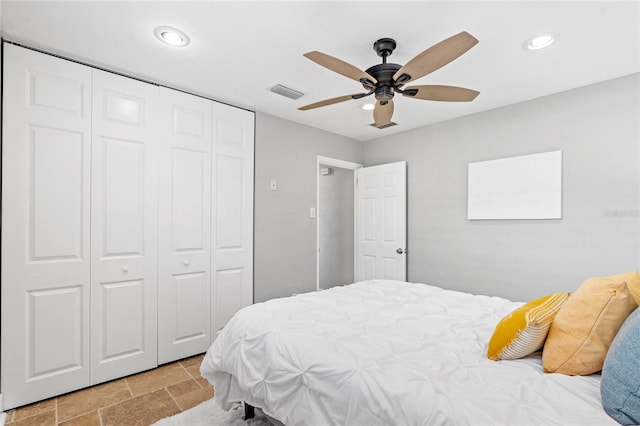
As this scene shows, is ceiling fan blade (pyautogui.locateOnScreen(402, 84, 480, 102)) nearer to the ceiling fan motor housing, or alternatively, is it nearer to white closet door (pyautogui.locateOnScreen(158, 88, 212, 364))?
the ceiling fan motor housing

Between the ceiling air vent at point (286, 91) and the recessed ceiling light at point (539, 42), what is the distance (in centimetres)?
182

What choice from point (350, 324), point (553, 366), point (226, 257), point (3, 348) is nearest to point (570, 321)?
point (553, 366)

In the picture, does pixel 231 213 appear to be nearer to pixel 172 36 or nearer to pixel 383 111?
pixel 172 36

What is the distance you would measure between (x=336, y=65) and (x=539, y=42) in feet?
4.81

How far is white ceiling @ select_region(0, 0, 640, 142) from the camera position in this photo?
1.87 meters

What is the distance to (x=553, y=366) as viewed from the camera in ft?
4.11

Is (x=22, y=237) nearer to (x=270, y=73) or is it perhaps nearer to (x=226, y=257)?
(x=226, y=257)

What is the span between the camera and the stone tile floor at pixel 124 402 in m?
2.08

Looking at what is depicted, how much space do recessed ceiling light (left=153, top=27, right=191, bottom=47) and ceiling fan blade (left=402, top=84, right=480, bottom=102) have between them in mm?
1533

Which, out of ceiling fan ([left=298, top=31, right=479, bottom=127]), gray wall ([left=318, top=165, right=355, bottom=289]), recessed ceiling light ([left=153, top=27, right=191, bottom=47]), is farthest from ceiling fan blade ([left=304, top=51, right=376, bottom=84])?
gray wall ([left=318, top=165, right=355, bottom=289])

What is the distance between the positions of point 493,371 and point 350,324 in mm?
750

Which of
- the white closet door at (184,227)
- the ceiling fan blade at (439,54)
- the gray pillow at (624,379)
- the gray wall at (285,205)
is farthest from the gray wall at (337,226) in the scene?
the gray pillow at (624,379)

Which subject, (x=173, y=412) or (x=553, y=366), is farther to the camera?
(x=173, y=412)

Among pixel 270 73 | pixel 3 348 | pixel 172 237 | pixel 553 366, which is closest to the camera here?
pixel 553 366
